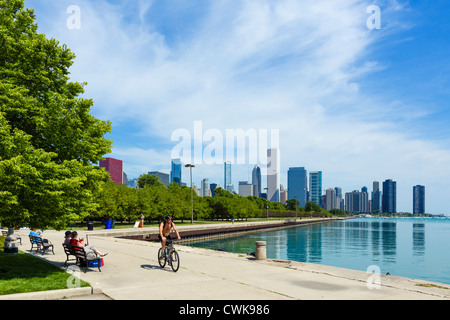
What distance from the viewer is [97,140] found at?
1327 centimetres

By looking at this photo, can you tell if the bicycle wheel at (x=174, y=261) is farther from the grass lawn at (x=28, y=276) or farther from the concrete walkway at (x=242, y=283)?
the grass lawn at (x=28, y=276)

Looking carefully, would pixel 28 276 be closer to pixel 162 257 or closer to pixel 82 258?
pixel 82 258

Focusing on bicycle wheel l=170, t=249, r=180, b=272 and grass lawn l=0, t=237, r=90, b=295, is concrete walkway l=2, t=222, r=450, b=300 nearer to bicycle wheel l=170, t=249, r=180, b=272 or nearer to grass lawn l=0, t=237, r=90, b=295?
bicycle wheel l=170, t=249, r=180, b=272

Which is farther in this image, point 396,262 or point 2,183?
point 396,262

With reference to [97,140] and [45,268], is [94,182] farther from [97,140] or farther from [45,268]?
[45,268]

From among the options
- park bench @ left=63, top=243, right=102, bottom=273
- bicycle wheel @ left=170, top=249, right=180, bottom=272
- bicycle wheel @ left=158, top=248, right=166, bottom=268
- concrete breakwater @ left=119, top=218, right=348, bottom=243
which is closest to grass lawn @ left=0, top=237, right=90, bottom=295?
park bench @ left=63, top=243, right=102, bottom=273

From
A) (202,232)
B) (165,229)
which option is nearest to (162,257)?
(165,229)

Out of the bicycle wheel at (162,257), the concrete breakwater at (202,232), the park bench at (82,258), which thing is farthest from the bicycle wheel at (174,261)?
the concrete breakwater at (202,232)

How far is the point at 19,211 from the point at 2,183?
110 cm

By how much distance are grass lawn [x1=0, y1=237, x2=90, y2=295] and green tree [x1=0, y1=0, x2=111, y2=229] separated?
1635 millimetres

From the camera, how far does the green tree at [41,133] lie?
10188mm

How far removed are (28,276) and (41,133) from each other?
4.75 m

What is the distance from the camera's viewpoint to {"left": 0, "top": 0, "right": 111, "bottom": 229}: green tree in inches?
401
